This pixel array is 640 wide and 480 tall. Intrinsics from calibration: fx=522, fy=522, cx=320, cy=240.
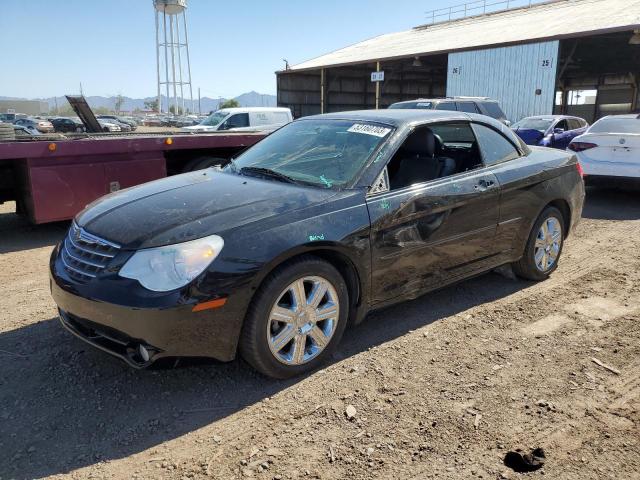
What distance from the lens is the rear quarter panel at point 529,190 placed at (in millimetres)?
4277

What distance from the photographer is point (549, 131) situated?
14703 mm

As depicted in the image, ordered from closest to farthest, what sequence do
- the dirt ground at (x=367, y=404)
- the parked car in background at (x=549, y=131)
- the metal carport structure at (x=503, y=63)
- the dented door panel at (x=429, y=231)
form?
the dirt ground at (x=367, y=404), the dented door panel at (x=429, y=231), the parked car in background at (x=549, y=131), the metal carport structure at (x=503, y=63)

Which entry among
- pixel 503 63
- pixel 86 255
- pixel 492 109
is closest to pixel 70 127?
pixel 492 109

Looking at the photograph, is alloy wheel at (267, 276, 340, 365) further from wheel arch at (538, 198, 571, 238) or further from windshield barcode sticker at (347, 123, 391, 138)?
wheel arch at (538, 198, 571, 238)

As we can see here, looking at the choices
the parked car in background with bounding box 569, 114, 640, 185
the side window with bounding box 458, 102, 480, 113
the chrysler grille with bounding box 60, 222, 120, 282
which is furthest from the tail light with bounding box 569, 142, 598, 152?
the chrysler grille with bounding box 60, 222, 120, 282

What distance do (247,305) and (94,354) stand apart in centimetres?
127

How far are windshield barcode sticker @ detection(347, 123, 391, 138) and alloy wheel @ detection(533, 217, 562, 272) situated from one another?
6.10 ft

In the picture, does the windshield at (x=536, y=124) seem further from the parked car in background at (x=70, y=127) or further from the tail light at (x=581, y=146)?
the parked car in background at (x=70, y=127)

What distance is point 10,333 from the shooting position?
12.3 feet

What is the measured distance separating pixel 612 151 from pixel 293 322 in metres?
7.58

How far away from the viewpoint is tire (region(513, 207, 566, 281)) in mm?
4633

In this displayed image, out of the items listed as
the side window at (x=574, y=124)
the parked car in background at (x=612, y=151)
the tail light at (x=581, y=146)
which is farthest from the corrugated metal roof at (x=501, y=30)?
the tail light at (x=581, y=146)

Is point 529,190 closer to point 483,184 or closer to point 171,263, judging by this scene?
point 483,184

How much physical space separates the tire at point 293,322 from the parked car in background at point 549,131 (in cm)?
1267
